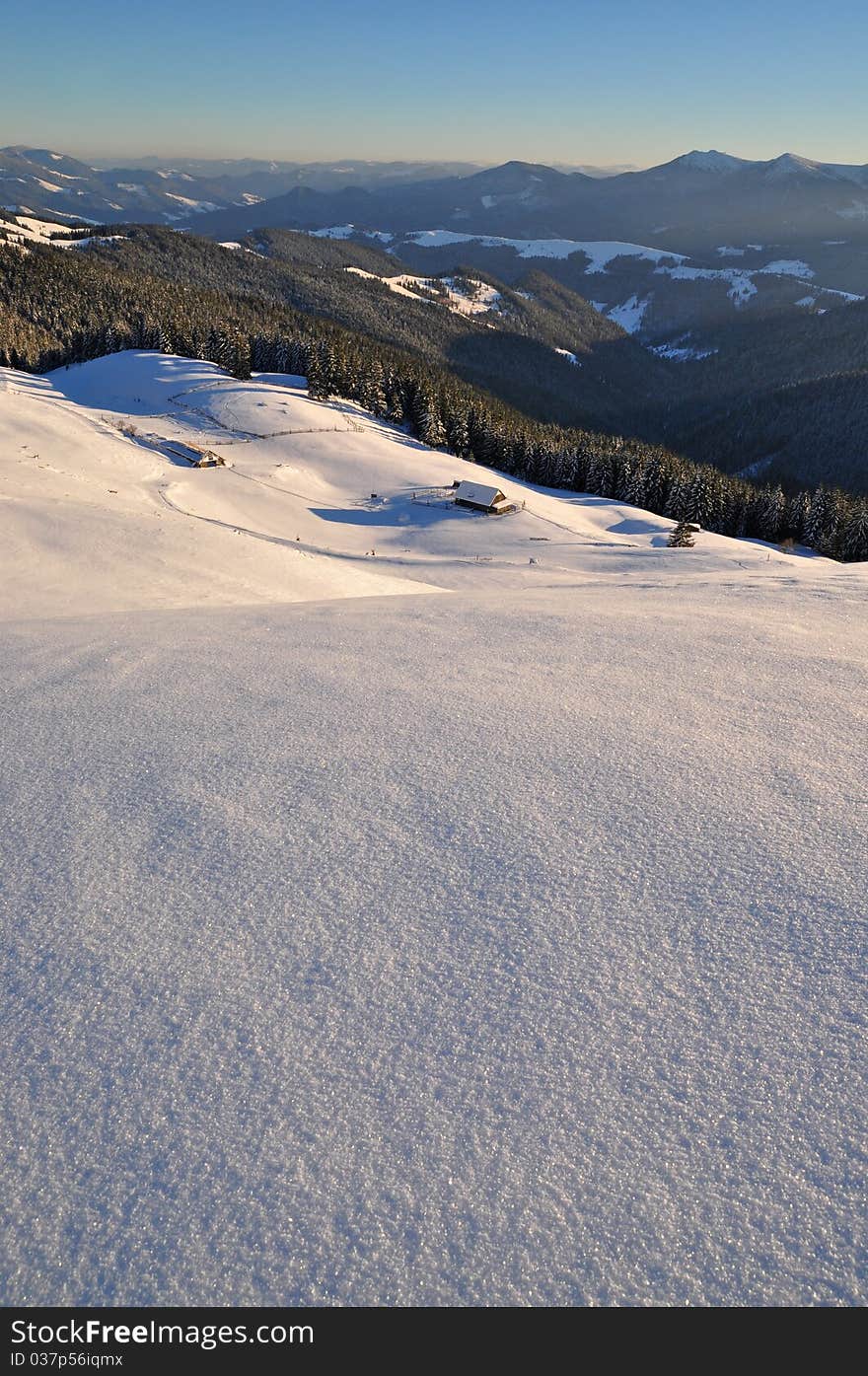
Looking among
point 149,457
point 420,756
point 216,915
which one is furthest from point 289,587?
point 149,457

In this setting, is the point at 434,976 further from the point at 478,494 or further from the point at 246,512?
the point at 478,494

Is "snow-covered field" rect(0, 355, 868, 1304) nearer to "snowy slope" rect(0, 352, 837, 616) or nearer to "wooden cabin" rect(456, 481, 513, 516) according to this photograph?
"snowy slope" rect(0, 352, 837, 616)

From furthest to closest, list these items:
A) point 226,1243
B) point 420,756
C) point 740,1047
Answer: point 420,756
point 740,1047
point 226,1243

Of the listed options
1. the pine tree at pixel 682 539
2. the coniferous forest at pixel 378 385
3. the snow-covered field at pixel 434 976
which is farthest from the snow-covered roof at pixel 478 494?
the snow-covered field at pixel 434 976

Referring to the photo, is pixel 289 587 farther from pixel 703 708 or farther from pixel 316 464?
pixel 316 464

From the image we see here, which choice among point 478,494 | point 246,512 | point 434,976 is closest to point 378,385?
point 478,494

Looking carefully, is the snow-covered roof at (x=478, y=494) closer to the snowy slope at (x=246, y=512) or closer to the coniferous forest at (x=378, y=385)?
the snowy slope at (x=246, y=512)
